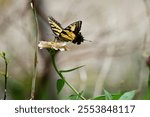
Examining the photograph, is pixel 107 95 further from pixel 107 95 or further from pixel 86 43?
pixel 86 43

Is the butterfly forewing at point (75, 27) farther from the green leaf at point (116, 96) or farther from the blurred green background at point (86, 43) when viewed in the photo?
the blurred green background at point (86, 43)

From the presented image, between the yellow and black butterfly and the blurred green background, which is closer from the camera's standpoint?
the yellow and black butterfly

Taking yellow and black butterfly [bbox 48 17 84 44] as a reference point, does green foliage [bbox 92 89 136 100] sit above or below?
below

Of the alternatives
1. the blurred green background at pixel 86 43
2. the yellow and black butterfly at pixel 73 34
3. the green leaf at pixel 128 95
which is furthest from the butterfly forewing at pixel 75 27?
the blurred green background at pixel 86 43

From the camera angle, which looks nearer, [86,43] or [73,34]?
[73,34]

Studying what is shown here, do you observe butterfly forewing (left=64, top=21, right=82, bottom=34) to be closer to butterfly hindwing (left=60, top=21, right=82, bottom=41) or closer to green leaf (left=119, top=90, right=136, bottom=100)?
butterfly hindwing (left=60, top=21, right=82, bottom=41)

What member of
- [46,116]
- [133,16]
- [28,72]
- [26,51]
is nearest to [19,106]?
[46,116]

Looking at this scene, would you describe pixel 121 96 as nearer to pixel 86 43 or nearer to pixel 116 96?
pixel 116 96

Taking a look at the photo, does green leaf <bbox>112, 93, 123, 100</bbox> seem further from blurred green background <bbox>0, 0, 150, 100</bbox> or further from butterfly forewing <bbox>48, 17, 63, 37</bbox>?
blurred green background <bbox>0, 0, 150, 100</bbox>

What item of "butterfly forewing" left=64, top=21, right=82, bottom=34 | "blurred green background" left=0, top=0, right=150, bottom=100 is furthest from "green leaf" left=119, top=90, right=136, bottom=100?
"blurred green background" left=0, top=0, right=150, bottom=100

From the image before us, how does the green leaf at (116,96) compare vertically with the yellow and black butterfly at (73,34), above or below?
below

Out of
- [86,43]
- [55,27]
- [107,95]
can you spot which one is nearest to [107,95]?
[107,95]

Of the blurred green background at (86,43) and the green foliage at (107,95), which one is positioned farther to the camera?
the blurred green background at (86,43)
